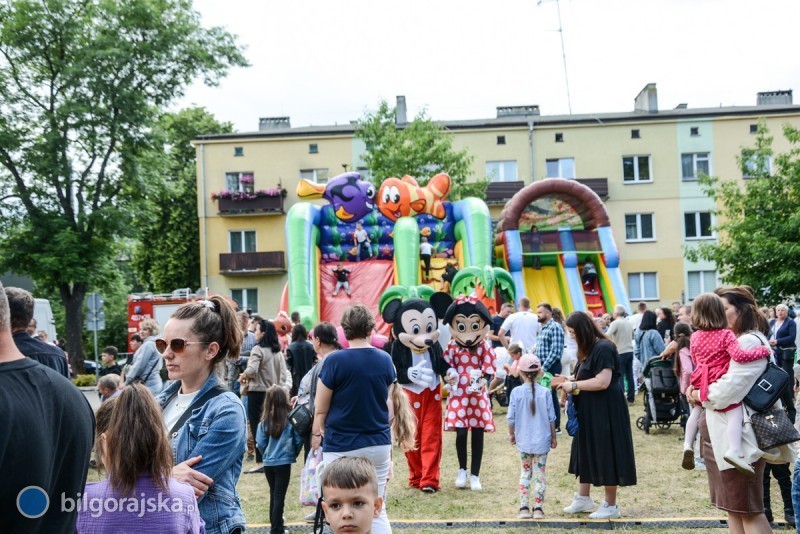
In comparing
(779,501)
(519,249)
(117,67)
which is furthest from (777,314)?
(117,67)

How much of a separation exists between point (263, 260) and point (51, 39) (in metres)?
15.2

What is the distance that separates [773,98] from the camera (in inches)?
1618

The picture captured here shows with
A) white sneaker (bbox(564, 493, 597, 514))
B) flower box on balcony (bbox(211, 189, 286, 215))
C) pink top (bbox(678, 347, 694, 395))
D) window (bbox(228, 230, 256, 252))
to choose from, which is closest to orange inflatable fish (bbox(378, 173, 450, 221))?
pink top (bbox(678, 347, 694, 395))

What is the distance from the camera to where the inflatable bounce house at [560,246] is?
24500 mm

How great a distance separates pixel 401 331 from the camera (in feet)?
29.8

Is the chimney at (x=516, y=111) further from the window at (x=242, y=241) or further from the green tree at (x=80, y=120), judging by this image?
the green tree at (x=80, y=120)

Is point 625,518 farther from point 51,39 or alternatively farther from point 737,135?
point 737,135

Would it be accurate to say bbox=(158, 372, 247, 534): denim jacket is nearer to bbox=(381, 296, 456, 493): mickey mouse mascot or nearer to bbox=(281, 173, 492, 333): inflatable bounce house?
bbox=(381, 296, 456, 493): mickey mouse mascot

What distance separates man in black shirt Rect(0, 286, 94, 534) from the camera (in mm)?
2418

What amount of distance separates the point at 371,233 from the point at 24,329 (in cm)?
1709

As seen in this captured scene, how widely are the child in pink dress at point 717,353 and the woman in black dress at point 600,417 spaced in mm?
1450

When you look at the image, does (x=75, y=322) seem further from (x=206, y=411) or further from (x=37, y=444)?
(x=37, y=444)

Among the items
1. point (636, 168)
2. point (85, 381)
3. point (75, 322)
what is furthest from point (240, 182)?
point (85, 381)

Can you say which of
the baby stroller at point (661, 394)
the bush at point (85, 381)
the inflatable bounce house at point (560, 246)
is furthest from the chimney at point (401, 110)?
the baby stroller at point (661, 394)
